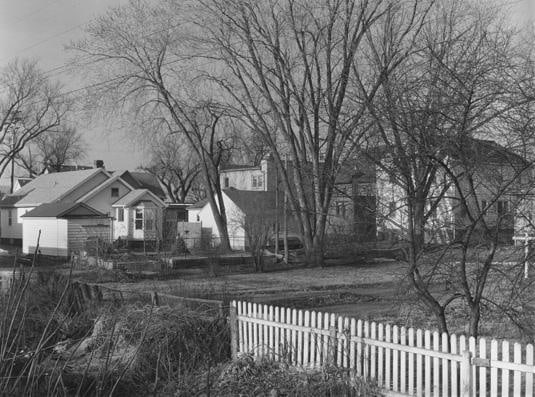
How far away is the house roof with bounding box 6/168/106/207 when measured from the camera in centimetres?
4594

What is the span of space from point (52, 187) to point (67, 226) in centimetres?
1402

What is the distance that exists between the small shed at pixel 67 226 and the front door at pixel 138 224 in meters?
5.02

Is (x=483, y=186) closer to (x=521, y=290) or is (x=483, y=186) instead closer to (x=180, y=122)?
(x=521, y=290)

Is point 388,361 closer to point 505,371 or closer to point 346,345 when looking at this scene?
point 346,345

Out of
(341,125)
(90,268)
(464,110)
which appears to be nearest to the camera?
(464,110)

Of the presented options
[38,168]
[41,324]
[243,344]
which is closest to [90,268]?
[41,324]

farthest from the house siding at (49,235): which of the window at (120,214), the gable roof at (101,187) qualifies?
the window at (120,214)

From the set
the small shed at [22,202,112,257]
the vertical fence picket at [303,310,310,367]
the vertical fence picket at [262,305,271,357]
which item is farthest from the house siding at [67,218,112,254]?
the vertical fence picket at [303,310,310,367]

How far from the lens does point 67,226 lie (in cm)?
3556

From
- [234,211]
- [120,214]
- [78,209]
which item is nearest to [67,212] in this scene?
[78,209]

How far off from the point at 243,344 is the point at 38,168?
274ft

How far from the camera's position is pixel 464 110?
6.42 metres

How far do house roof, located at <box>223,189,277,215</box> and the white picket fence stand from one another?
33.6 m

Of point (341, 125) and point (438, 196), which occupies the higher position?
point (341, 125)
